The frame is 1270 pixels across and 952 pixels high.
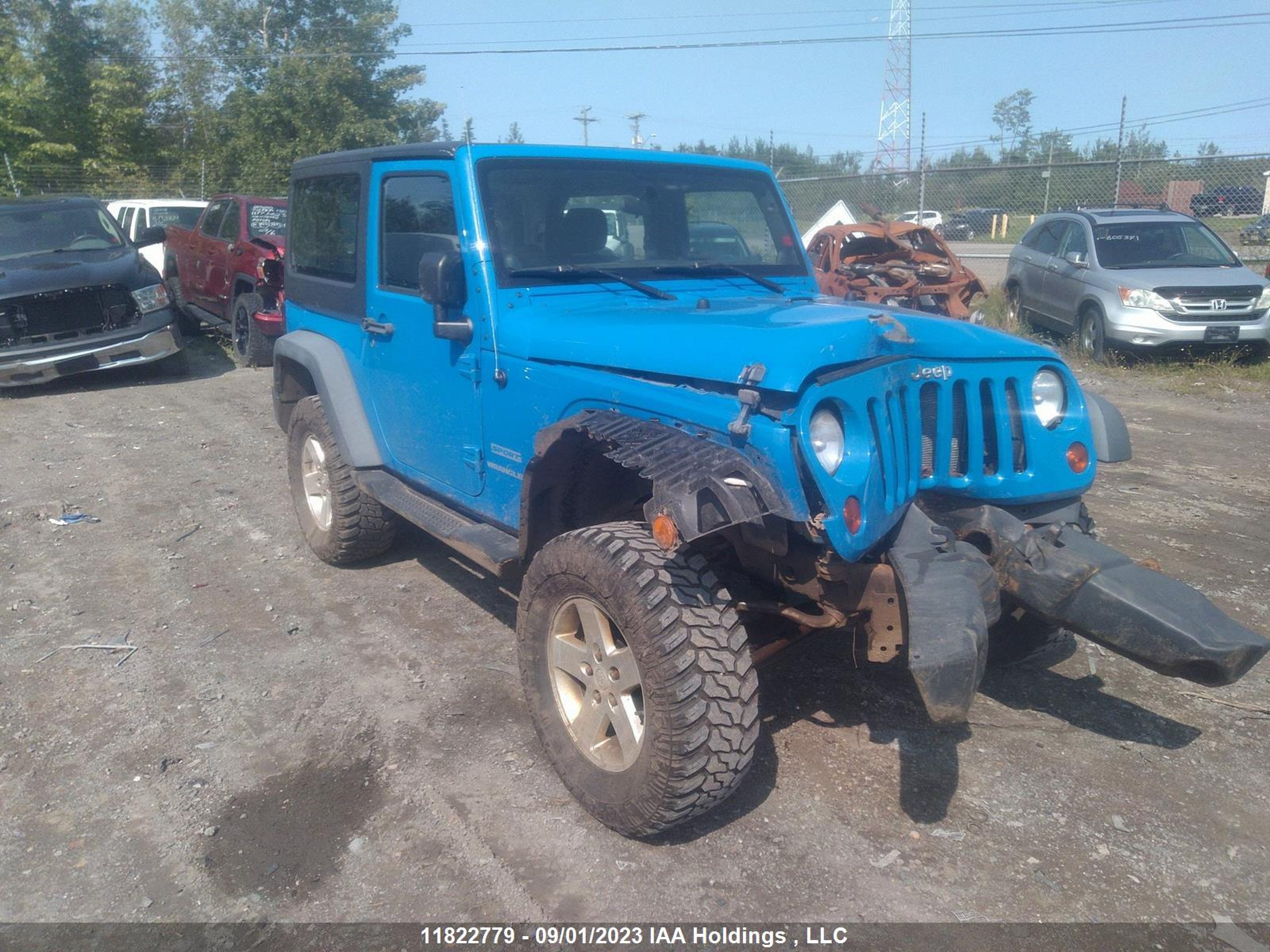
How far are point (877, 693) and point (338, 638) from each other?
2361 mm

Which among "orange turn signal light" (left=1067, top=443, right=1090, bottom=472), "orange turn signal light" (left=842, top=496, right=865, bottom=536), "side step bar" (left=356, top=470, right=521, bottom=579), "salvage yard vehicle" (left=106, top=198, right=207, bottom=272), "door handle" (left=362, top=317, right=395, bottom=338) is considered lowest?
"side step bar" (left=356, top=470, right=521, bottom=579)

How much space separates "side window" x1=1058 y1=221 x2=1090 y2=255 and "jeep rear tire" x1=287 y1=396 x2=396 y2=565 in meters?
9.42

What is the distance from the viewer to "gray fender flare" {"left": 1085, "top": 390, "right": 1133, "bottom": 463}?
3.44 m

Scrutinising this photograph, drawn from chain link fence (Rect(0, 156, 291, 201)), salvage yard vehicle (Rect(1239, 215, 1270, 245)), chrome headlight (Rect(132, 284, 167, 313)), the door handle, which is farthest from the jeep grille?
chain link fence (Rect(0, 156, 291, 201))

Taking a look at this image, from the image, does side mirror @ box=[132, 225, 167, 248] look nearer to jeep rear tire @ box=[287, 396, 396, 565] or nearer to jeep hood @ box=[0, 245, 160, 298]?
jeep hood @ box=[0, 245, 160, 298]

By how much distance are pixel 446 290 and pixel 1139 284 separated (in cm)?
922

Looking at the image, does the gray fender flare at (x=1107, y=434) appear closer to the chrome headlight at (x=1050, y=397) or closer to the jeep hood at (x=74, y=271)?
the chrome headlight at (x=1050, y=397)

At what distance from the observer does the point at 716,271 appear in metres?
4.17

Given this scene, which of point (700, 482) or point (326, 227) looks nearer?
point (700, 482)

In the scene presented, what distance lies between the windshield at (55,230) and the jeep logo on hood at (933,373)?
9.74 meters

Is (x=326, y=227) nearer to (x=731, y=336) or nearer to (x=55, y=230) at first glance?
(x=731, y=336)

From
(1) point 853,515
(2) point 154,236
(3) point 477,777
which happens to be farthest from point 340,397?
(2) point 154,236

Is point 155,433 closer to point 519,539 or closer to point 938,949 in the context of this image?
point 519,539

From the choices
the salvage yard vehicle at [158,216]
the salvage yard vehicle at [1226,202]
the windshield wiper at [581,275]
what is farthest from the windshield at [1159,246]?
the salvage yard vehicle at [158,216]
